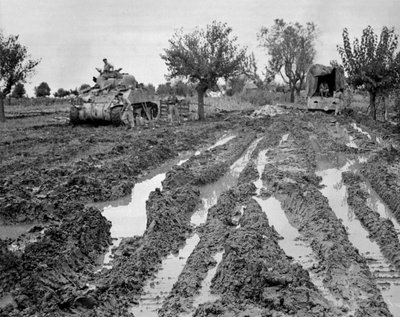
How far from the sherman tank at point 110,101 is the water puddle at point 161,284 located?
689 inches

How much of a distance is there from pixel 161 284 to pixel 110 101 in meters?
A: 19.3

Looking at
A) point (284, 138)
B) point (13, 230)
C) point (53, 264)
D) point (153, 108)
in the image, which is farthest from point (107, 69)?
point (53, 264)

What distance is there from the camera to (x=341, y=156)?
558 inches

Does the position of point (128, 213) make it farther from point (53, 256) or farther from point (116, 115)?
point (116, 115)

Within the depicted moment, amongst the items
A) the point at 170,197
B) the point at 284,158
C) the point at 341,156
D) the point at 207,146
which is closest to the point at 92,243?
the point at 170,197

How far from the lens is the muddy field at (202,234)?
504 cm

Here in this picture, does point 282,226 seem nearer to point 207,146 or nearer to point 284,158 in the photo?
point 284,158

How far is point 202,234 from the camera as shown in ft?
24.1

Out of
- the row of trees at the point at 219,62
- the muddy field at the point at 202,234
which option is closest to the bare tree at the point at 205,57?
the row of trees at the point at 219,62

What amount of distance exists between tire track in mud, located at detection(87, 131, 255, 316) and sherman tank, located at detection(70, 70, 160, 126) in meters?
12.0

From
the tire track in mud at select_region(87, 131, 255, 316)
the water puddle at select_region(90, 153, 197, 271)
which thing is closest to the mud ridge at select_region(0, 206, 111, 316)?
the water puddle at select_region(90, 153, 197, 271)

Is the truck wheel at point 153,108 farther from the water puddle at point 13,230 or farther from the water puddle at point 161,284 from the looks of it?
the water puddle at point 161,284

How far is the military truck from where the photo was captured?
101 ft

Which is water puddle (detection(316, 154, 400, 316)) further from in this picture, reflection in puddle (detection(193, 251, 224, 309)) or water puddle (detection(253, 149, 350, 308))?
reflection in puddle (detection(193, 251, 224, 309))
